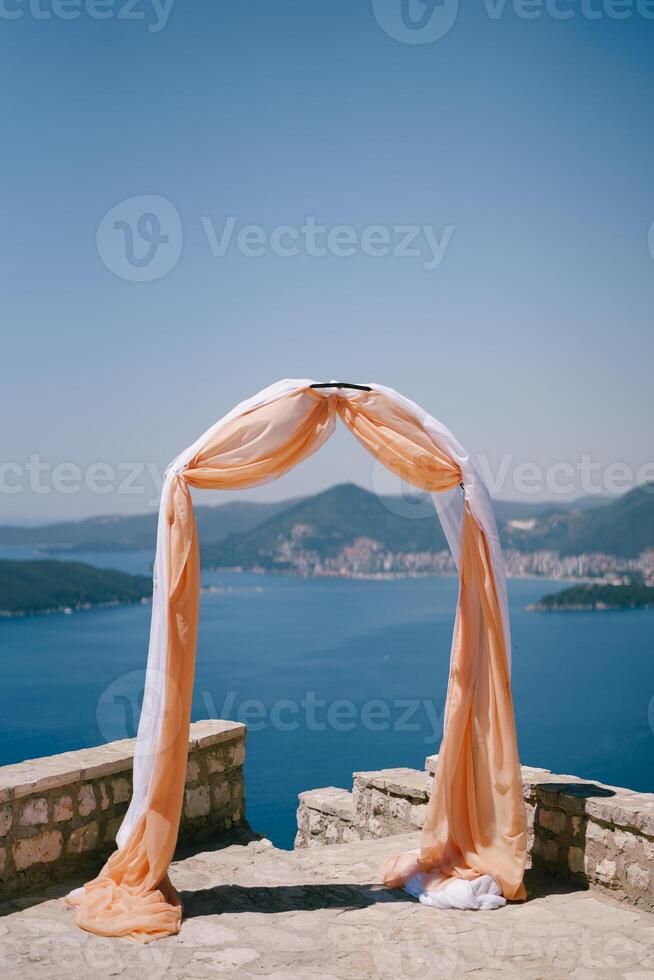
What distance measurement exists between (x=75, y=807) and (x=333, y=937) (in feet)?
4.90

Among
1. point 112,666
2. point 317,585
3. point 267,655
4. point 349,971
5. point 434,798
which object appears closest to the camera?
point 349,971

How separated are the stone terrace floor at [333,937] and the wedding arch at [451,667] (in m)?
0.16

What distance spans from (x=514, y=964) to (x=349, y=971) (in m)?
0.65

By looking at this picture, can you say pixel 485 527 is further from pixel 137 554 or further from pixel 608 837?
pixel 137 554

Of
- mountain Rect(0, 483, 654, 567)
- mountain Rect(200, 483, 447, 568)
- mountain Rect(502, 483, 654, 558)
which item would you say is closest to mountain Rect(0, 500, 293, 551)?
mountain Rect(0, 483, 654, 567)

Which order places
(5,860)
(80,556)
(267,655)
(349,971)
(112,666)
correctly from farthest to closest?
1. (80,556)
2. (267,655)
3. (112,666)
4. (5,860)
5. (349,971)

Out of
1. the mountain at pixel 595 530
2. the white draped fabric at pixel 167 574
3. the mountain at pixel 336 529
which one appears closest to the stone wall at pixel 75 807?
the white draped fabric at pixel 167 574

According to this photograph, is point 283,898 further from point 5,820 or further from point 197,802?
point 5,820

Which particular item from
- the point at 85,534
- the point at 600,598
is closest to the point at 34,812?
the point at 600,598

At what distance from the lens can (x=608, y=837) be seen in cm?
412

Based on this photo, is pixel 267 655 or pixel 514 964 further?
pixel 267 655

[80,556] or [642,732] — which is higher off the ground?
[80,556]

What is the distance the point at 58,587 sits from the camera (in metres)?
65.2

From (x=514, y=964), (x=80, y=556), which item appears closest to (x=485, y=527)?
(x=514, y=964)
